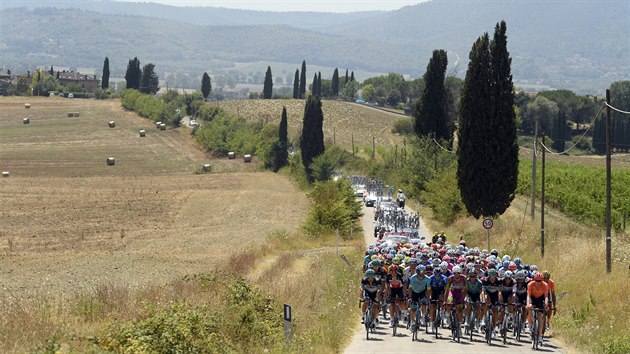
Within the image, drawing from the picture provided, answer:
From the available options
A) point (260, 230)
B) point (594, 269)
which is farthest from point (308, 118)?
point (594, 269)

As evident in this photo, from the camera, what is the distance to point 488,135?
4841 centimetres

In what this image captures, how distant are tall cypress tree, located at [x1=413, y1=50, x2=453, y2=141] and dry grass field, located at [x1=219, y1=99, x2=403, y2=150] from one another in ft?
179

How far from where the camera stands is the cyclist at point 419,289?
928 inches

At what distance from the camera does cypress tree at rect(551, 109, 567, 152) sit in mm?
130625

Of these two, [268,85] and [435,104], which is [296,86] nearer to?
[268,85]

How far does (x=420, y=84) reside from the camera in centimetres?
19075

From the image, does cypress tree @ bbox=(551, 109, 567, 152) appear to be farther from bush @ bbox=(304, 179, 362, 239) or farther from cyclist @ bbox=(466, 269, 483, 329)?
cyclist @ bbox=(466, 269, 483, 329)

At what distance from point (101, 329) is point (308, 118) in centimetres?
7156

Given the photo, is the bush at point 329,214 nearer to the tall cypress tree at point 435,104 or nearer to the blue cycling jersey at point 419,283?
the tall cypress tree at point 435,104

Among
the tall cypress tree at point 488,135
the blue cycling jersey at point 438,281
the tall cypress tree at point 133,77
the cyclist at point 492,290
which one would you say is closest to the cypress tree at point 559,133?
the tall cypress tree at point 133,77

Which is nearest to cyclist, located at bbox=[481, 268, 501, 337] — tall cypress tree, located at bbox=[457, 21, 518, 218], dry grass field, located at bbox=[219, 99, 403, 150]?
tall cypress tree, located at bbox=[457, 21, 518, 218]

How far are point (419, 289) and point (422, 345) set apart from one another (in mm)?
1616

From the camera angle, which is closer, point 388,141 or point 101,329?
point 101,329

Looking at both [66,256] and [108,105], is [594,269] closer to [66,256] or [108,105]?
[66,256]
